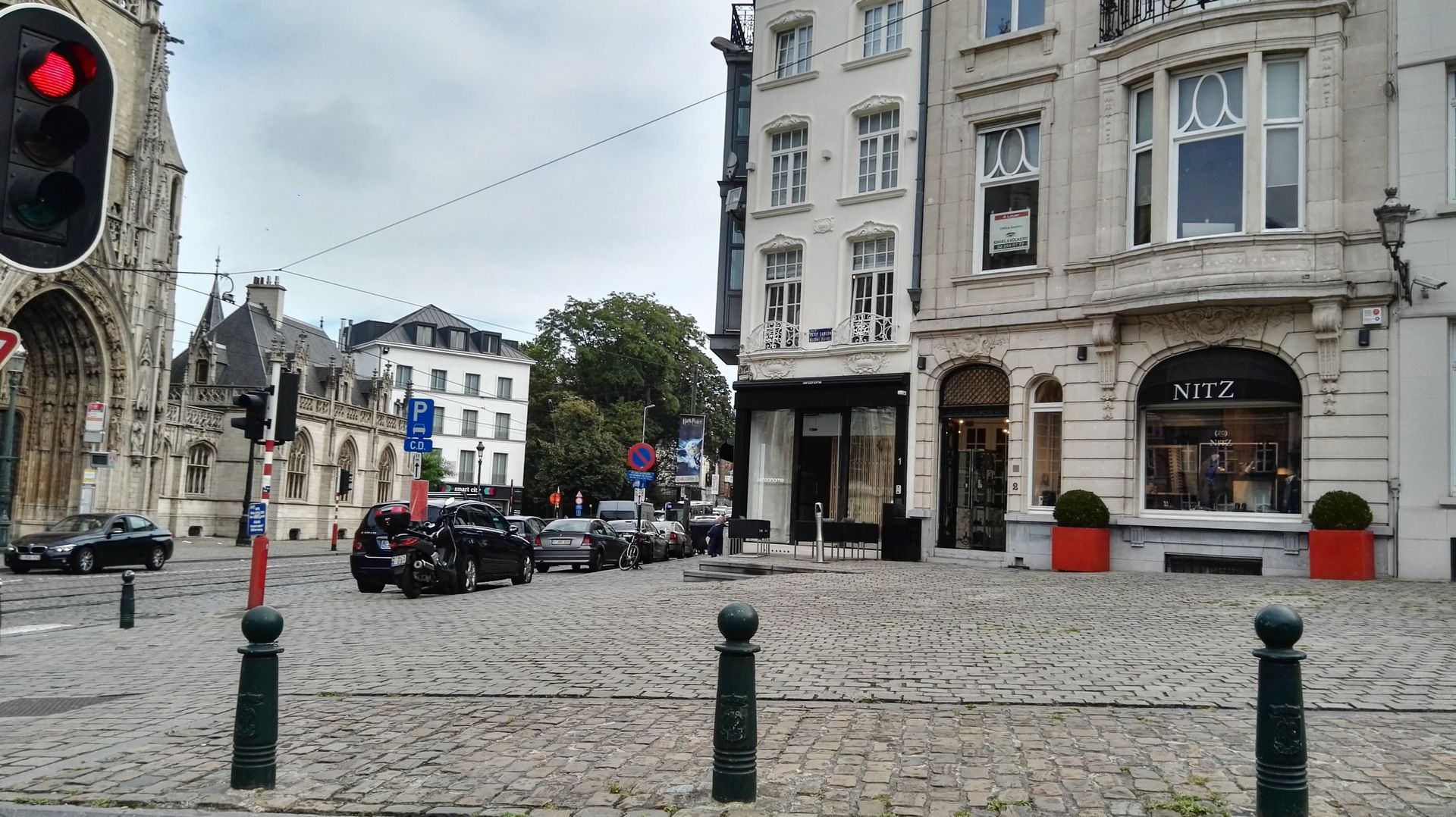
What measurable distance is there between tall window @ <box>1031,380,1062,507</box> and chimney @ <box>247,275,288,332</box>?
158 feet

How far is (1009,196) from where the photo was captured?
2180cm

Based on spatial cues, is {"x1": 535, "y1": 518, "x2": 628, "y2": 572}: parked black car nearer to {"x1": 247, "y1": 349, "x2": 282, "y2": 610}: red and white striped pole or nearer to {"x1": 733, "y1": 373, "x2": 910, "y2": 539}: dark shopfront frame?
{"x1": 733, "y1": 373, "x2": 910, "y2": 539}: dark shopfront frame

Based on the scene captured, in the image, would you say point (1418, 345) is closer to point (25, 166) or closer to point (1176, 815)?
point (1176, 815)

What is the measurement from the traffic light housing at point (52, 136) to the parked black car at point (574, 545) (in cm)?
2176

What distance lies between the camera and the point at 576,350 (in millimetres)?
73062

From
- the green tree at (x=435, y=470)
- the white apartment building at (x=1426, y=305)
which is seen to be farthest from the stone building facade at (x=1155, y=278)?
the green tree at (x=435, y=470)

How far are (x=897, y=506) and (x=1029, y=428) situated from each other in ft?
10.5

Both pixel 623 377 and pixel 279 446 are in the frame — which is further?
pixel 623 377

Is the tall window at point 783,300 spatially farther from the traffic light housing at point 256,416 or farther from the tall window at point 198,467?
the tall window at point 198,467

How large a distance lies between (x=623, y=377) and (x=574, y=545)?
44.4 metres

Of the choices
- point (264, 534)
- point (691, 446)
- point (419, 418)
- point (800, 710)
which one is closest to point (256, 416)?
point (264, 534)

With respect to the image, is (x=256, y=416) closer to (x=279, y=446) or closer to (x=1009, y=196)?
(x=1009, y=196)

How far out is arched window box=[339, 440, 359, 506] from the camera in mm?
58094

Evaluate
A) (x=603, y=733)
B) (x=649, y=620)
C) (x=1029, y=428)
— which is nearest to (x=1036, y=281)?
(x=1029, y=428)
